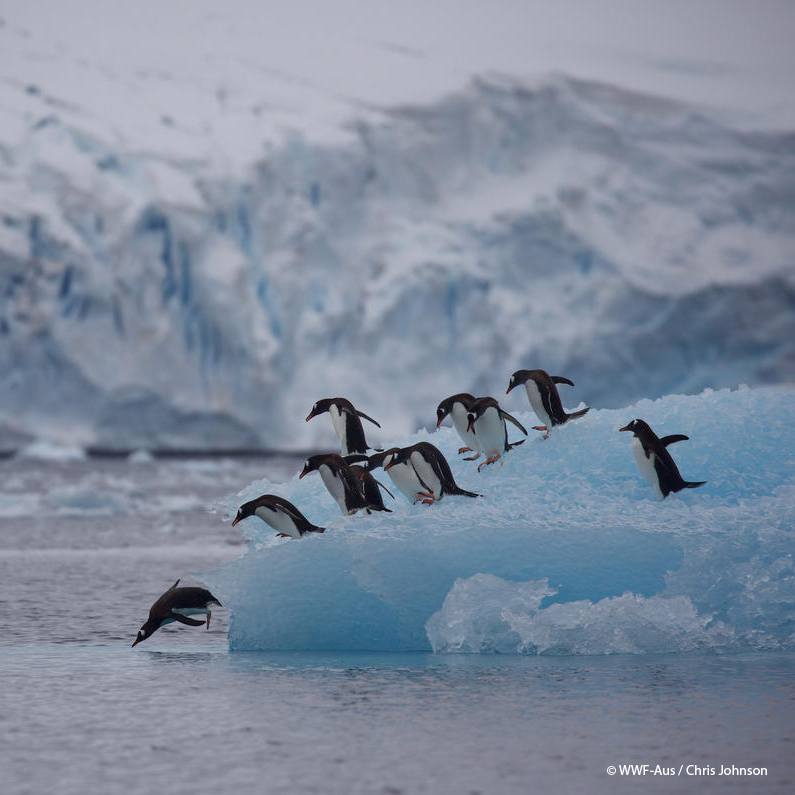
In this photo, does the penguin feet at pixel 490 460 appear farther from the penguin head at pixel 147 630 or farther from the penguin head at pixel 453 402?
the penguin head at pixel 147 630

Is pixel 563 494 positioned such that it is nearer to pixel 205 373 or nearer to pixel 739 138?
pixel 205 373

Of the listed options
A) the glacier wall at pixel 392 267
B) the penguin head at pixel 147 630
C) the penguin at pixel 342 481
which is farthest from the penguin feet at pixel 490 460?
the glacier wall at pixel 392 267

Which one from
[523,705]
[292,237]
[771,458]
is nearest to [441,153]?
[292,237]

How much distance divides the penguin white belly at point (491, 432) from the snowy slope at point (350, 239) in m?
21.2

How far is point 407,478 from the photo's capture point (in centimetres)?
551

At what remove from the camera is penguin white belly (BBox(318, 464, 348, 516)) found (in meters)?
5.53

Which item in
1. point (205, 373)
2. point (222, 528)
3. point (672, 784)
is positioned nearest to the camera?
point (672, 784)

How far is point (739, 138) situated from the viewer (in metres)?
31.5

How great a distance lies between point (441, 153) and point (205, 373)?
9.15 m

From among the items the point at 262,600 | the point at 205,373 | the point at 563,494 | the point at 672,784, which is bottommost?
the point at 672,784

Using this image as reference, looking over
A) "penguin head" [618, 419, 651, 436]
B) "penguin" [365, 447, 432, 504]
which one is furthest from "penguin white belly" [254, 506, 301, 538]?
"penguin head" [618, 419, 651, 436]

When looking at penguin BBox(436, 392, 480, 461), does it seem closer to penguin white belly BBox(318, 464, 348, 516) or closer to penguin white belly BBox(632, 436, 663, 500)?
penguin white belly BBox(318, 464, 348, 516)

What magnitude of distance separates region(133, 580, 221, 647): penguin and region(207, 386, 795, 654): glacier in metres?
0.36

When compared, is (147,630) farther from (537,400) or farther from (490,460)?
(537,400)
